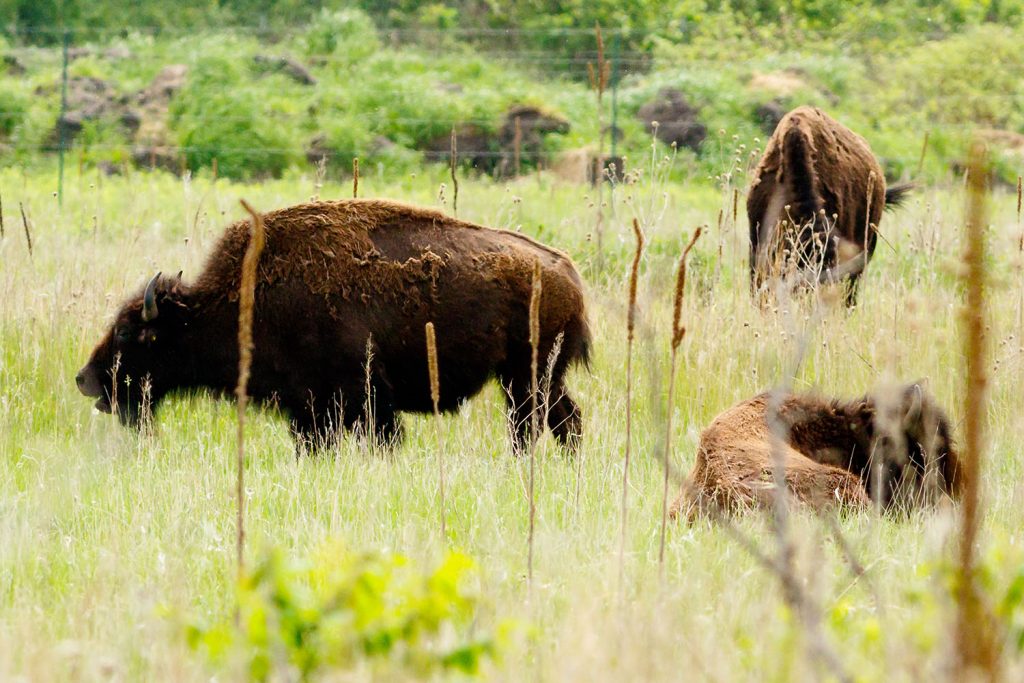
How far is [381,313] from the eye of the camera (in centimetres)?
689

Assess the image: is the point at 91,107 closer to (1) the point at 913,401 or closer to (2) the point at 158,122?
(2) the point at 158,122

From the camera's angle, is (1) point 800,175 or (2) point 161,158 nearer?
(1) point 800,175

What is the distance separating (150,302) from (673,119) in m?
16.5

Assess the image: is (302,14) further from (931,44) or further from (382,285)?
(382,285)

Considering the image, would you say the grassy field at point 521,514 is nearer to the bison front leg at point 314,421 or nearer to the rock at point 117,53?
the bison front leg at point 314,421

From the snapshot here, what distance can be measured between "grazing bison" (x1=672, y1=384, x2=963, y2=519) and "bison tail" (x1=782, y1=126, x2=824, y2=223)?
153 inches

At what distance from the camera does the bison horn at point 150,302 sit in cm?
688

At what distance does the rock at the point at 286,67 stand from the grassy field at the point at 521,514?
1452cm

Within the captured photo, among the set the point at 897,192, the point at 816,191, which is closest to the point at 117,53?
the point at 897,192

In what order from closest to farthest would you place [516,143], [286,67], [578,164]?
[516,143] < [578,164] < [286,67]

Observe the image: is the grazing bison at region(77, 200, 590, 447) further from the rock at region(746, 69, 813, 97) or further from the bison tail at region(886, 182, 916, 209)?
the rock at region(746, 69, 813, 97)

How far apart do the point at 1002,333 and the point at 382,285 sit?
4239 millimetres

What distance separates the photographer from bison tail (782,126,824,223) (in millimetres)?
9641

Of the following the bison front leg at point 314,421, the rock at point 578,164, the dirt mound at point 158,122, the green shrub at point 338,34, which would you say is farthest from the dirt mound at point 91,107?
the bison front leg at point 314,421
